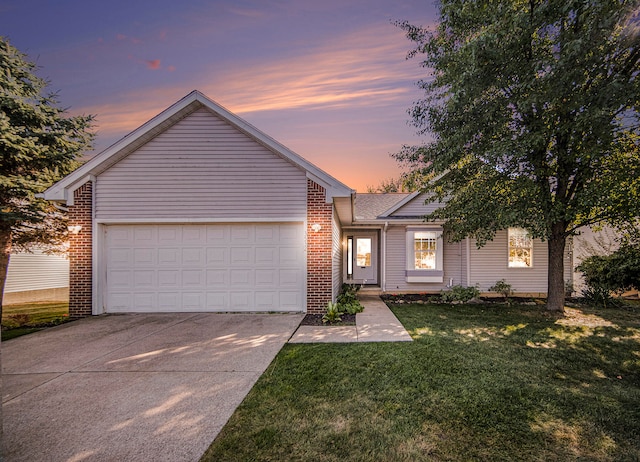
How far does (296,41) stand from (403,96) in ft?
12.8

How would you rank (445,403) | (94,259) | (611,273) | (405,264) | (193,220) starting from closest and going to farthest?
1. (445,403)
2. (94,259)
3. (193,220)
4. (611,273)
5. (405,264)

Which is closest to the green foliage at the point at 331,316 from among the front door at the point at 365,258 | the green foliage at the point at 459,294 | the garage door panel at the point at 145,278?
the garage door panel at the point at 145,278

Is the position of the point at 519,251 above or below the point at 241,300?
above

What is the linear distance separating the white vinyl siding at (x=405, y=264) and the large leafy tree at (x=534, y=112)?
8.66ft

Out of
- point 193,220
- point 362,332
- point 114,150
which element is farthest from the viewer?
point 193,220

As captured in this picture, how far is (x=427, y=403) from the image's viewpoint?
353 cm

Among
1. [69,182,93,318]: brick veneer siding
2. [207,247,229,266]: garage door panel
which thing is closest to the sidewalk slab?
[207,247,229,266]: garage door panel

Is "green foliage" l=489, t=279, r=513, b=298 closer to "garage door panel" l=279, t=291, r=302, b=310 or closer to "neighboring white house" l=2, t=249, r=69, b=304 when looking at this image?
"garage door panel" l=279, t=291, r=302, b=310

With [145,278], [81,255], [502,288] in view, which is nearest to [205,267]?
[145,278]

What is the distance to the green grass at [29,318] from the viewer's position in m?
7.06

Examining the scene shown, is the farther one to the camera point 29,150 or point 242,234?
point 29,150

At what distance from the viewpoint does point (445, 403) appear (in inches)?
139

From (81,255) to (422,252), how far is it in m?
11.0

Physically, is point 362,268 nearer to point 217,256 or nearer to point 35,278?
point 217,256
